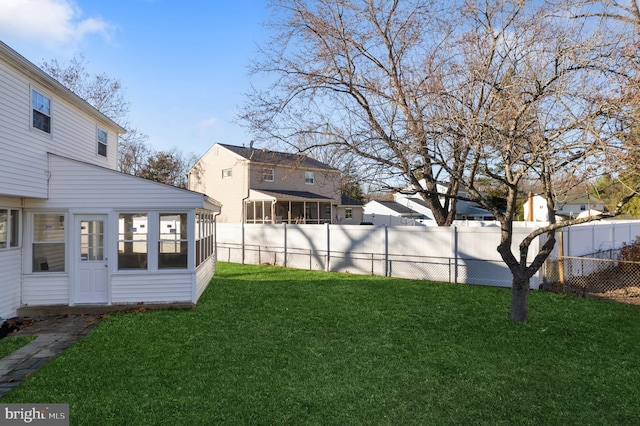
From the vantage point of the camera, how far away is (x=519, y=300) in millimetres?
7625

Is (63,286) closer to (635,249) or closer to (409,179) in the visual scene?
(409,179)

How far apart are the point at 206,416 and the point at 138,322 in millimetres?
4537

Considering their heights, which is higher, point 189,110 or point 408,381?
point 189,110

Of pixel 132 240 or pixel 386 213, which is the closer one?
pixel 132 240

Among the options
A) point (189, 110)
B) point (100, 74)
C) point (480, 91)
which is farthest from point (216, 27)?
point (100, 74)

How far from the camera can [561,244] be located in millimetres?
11641

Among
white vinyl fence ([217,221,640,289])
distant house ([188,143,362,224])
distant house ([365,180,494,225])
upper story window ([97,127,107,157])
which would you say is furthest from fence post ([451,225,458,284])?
distant house ([365,180,494,225])

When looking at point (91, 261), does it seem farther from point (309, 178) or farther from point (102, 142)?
point (309, 178)

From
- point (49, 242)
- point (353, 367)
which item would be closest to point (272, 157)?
point (49, 242)

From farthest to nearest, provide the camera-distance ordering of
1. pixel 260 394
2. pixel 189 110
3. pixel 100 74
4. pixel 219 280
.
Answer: pixel 100 74 → pixel 189 110 → pixel 219 280 → pixel 260 394

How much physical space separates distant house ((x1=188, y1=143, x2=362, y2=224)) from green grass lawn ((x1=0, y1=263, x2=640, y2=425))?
16.4m

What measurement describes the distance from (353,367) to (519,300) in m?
4.09

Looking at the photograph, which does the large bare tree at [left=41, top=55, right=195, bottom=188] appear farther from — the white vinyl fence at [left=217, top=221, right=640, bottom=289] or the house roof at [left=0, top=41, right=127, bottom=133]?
the white vinyl fence at [left=217, top=221, right=640, bottom=289]

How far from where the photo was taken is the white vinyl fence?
12023 millimetres
